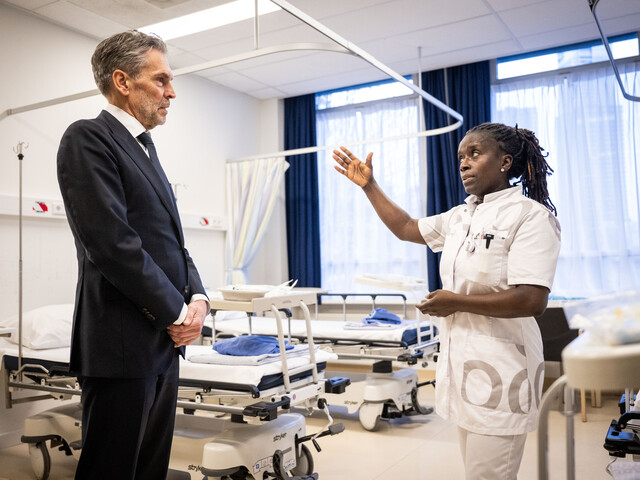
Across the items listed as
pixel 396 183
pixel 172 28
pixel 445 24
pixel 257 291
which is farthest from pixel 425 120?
pixel 257 291

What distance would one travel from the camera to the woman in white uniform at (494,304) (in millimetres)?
1657

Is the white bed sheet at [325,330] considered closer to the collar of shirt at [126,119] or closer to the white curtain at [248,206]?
the white curtain at [248,206]

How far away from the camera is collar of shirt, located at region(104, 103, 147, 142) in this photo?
179cm

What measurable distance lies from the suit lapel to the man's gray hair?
0.14 meters

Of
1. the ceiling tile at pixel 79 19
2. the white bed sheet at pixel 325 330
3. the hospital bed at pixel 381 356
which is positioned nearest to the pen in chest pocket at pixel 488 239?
the hospital bed at pixel 381 356

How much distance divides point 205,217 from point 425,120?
2501mm

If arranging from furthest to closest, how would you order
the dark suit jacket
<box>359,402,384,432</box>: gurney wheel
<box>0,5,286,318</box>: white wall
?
<box>0,5,286,318</box>: white wall → <box>359,402,384,432</box>: gurney wheel → the dark suit jacket

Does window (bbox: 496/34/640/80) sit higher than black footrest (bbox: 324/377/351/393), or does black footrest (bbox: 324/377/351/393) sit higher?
window (bbox: 496/34/640/80)

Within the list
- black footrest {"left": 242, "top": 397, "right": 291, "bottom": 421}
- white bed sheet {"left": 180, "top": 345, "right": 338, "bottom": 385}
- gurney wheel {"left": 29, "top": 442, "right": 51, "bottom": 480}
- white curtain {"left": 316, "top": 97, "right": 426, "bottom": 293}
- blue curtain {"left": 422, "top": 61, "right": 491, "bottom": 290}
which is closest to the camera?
black footrest {"left": 242, "top": 397, "right": 291, "bottom": 421}

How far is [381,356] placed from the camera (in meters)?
4.30

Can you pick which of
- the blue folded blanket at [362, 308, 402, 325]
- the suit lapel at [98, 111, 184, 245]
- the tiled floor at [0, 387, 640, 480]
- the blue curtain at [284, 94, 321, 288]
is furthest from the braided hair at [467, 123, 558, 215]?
the blue curtain at [284, 94, 321, 288]

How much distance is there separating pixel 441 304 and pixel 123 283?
0.90 meters

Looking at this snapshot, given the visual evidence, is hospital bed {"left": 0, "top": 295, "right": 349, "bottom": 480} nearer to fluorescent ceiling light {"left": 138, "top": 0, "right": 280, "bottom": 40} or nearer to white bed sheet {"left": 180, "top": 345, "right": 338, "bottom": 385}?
white bed sheet {"left": 180, "top": 345, "right": 338, "bottom": 385}

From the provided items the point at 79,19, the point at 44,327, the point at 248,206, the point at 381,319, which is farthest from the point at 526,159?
the point at 248,206
